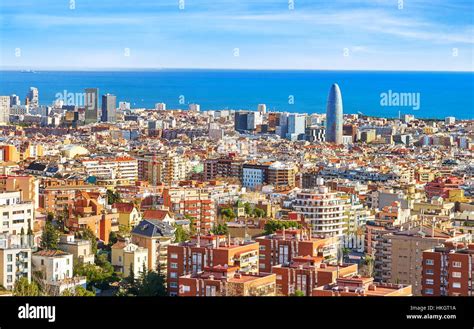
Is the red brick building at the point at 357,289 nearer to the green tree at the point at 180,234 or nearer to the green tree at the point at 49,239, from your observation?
the green tree at the point at 49,239

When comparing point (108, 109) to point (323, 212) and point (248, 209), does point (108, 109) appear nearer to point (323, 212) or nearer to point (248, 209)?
point (248, 209)

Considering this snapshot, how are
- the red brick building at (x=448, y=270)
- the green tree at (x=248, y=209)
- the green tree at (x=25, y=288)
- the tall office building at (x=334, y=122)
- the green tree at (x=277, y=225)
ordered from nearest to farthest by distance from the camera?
the green tree at (x=25, y=288) → the red brick building at (x=448, y=270) → the green tree at (x=277, y=225) → the green tree at (x=248, y=209) → the tall office building at (x=334, y=122)

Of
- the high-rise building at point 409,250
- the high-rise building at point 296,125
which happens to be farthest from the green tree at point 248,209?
the high-rise building at point 296,125

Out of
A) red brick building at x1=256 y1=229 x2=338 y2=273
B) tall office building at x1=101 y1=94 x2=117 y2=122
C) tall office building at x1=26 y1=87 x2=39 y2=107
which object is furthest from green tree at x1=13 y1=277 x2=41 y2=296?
tall office building at x1=26 y1=87 x2=39 y2=107

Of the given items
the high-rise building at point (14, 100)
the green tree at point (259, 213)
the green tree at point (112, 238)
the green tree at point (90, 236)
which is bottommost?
the green tree at point (112, 238)

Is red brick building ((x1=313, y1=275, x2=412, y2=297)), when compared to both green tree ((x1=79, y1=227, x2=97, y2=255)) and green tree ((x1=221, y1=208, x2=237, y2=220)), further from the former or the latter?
green tree ((x1=221, y1=208, x2=237, y2=220))
